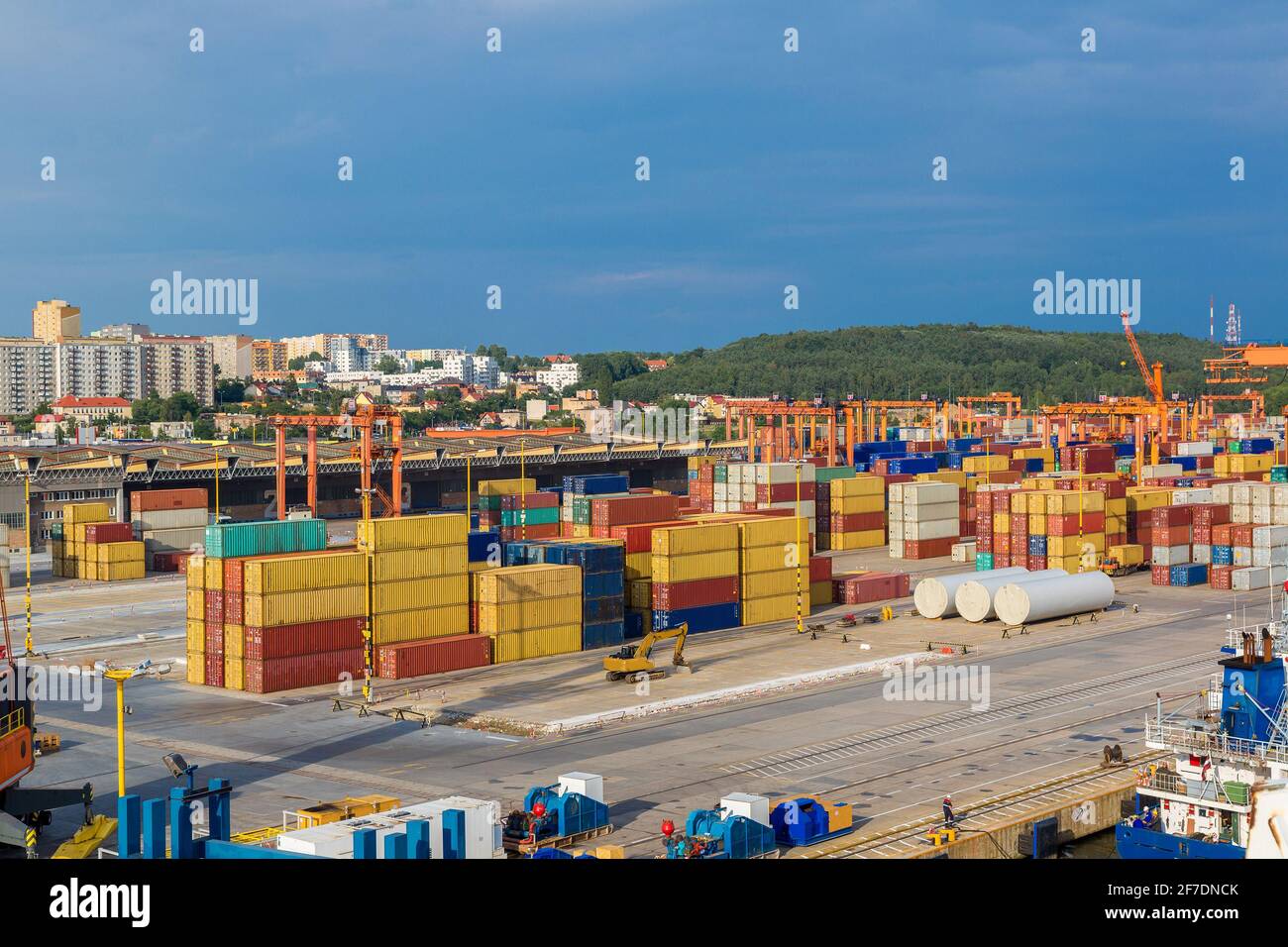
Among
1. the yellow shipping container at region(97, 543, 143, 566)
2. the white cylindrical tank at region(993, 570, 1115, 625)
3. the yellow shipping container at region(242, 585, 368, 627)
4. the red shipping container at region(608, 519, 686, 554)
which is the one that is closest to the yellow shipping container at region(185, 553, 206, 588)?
the yellow shipping container at region(242, 585, 368, 627)

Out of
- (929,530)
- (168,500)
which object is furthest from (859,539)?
(168,500)

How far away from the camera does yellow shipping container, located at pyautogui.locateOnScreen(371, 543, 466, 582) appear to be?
53.1 m

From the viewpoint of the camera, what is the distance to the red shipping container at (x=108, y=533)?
87688mm

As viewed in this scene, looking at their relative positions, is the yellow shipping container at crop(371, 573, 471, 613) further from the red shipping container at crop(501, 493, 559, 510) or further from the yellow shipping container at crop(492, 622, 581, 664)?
the red shipping container at crop(501, 493, 559, 510)

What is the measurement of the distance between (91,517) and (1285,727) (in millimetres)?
78248

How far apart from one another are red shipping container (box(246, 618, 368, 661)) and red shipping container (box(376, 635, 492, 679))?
129cm

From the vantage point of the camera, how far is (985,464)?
4715 inches

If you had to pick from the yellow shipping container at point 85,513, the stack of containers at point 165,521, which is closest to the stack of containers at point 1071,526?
the stack of containers at point 165,521

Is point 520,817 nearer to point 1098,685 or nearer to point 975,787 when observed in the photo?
point 975,787

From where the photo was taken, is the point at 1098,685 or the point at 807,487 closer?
the point at 1098,685

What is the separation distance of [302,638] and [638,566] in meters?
18.0

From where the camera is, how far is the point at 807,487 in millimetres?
103562

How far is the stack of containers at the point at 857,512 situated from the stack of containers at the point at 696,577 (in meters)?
39.1
